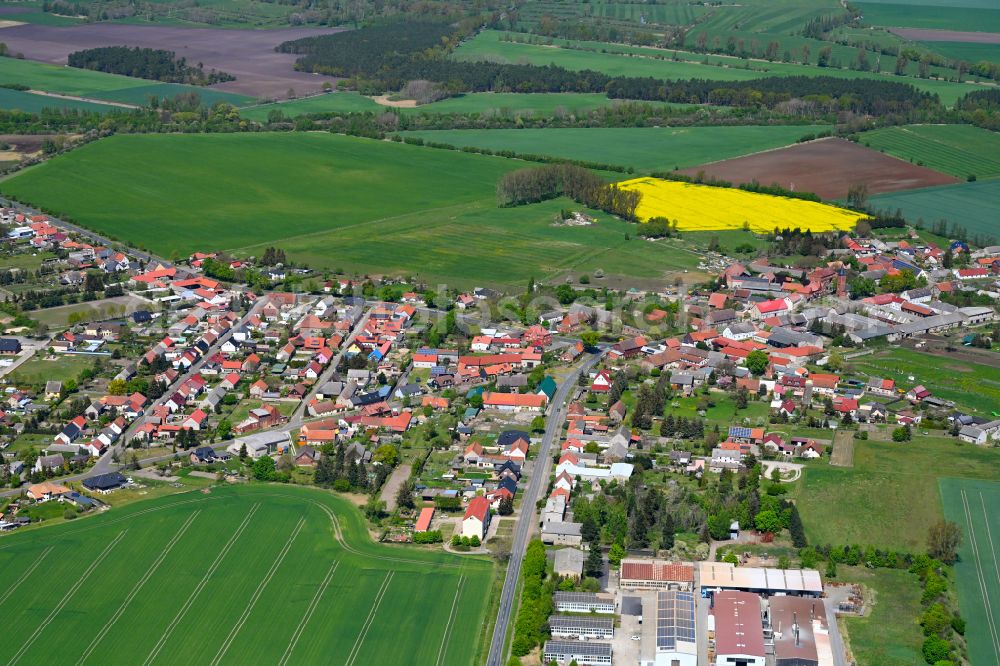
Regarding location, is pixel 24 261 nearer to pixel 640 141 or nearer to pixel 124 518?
pixel 124 518

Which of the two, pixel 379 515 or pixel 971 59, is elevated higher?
pixel 971 59

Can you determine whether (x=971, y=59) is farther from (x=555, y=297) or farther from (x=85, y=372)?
(x=85, y=372)

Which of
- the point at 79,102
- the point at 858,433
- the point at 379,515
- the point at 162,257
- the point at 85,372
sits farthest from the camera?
the point at 79,102

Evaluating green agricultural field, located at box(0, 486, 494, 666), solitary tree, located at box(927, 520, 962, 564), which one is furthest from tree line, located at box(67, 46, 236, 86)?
solitary tree, located at box(927, 520, 962, 564)

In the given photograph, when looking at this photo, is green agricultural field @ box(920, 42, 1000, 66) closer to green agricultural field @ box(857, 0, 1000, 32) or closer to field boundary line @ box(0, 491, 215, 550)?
green agricultural field @ box(857, 0, 1000, 32)

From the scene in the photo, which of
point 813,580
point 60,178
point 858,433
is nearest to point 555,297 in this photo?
point 858,433

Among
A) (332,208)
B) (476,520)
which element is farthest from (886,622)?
(332,208)
